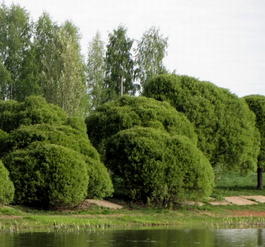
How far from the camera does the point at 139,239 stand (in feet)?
84.6

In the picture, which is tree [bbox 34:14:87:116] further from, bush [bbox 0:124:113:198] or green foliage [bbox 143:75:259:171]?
bush [bbox 0:124:113:198]

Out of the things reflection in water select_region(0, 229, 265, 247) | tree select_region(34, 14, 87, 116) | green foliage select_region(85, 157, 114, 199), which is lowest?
reflection in water select_region(0, 229, 265, 247)

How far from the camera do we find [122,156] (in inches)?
1539

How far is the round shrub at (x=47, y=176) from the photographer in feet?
112

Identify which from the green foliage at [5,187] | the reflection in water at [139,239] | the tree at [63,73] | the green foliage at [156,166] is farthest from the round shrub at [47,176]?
the tree at [63,73]

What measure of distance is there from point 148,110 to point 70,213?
10.2 metres

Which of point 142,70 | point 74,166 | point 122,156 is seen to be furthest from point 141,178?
point 142,70

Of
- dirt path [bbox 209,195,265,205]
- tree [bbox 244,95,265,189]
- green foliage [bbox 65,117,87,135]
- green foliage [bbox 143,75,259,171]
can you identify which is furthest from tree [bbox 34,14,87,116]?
green foliage [bbox 65,117,87,135]

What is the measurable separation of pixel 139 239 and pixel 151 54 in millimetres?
50762

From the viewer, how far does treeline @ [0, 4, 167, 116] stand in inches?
2938

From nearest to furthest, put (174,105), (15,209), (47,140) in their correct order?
(15,209)
(47,140)
(174,105)

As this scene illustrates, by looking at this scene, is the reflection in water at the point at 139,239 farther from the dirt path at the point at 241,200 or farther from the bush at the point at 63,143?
the dirt path at the point at 241,200

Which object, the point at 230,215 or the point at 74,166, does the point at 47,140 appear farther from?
the point at 230,215

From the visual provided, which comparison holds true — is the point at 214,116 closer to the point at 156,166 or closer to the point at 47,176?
the point at 156,166
